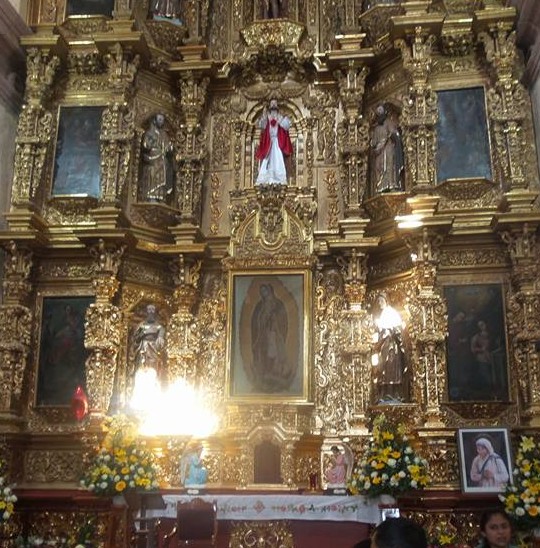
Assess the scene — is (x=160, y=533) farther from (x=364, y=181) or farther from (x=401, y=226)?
(x=364, y=181)

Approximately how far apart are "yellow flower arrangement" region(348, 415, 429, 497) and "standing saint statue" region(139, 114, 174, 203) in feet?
21.3

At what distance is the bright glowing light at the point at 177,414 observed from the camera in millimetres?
12913

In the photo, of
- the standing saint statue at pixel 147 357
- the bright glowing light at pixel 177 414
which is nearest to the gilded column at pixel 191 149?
the standing saint statue at pixel 147 357

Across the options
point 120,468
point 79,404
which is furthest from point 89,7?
point 120,468

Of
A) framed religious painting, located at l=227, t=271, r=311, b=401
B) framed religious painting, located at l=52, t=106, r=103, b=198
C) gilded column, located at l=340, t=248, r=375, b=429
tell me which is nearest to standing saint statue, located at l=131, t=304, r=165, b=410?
framed religious painting, located at l=227, t=271, r=311, b=401

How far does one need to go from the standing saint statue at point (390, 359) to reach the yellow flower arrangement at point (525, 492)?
9.41 feet

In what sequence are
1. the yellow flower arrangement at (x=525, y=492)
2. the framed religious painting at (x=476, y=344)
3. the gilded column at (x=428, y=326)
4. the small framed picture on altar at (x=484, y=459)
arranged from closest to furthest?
the yellow flower arrangement at (x=525, y=492)
the small framed picture on altar at (x=484, y=459)
the gilded column at (x=428, y=326)
the framed religious painting at (x=476, y=344)

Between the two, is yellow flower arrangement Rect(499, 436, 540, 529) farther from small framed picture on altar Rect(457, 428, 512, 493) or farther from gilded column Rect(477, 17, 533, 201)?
gilded column Rect(477, 17, 533, 201)

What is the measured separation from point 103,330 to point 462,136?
7444 mm

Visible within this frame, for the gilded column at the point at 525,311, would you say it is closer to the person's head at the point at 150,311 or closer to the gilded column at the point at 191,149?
the gilded column at the point at 191,149

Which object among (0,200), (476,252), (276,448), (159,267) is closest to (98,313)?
(159,267)

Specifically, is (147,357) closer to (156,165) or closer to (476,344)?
(156,165)

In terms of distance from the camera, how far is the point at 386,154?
546 inches

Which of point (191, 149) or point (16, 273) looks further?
point (191, 149)
